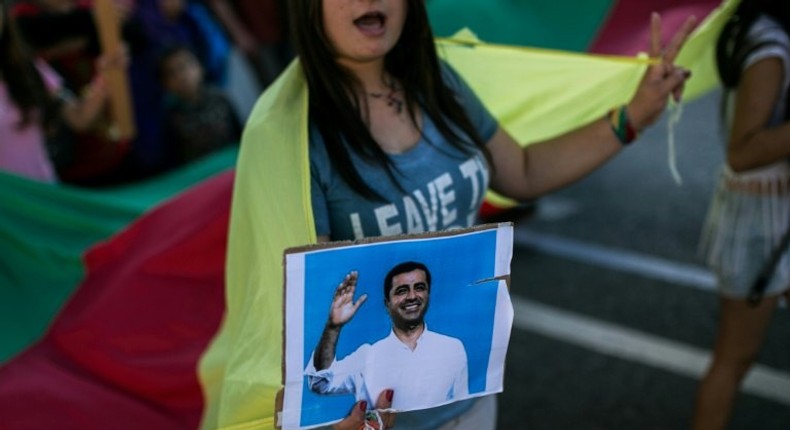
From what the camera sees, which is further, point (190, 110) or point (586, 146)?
point (190, 110)

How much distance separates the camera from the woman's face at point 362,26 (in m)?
1.86

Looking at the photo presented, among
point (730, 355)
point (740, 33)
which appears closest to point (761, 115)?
point (740, 33)

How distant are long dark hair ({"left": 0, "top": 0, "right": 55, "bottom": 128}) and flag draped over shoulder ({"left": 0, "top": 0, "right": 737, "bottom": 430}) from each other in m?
0.27

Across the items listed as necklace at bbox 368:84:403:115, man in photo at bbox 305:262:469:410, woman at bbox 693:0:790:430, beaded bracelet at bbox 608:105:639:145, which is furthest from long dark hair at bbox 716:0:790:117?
man in photo at bbox 305:262:469:410

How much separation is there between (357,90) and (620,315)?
2680 mm

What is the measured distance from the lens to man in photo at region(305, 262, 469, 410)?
1.56 m

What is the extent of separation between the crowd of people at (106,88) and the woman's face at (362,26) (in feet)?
5.73

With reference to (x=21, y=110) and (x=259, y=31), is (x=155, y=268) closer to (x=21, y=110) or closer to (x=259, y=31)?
(x=21, y=110)

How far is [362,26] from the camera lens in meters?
1.89

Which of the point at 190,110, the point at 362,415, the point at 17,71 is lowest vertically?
the point at 362,415

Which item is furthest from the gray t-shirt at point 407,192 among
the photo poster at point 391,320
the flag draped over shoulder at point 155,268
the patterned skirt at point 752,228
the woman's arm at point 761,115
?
the patterned skirt at point 752,228

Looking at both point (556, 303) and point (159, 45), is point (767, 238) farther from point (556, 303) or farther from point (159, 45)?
point (159, 45)

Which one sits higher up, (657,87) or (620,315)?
(657,87)

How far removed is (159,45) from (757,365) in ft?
10.5
